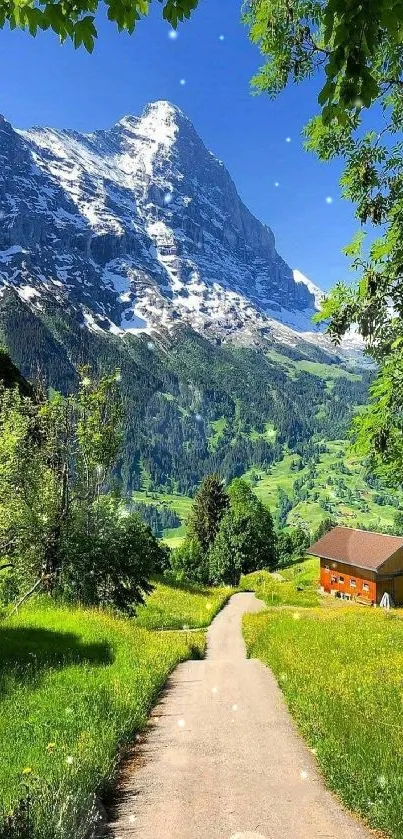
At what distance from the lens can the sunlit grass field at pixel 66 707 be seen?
6.18 meters

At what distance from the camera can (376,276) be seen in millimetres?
11703

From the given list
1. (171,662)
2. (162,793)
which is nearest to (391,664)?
(171,662)

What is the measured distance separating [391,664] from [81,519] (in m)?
15.0

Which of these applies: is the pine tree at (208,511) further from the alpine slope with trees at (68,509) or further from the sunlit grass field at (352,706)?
the sunlit grass field at (352,706)

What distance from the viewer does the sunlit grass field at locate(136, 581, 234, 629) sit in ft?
103

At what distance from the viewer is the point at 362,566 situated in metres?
78.9

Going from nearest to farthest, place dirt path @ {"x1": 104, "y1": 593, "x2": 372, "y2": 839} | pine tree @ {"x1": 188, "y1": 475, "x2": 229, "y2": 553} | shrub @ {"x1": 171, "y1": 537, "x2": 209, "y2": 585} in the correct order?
dirt path @ {"x1": 104, "y1": 593, "x2": 372, "y2": 839}
pine tree @ {"x1": 188, "y1": 475, "x2": 229, "y2": 553}
shrub @ {"x1": 171, "y1": 537, "x2": 209, "y2": 585}

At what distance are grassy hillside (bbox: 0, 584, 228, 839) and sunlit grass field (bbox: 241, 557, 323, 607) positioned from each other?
41712mm

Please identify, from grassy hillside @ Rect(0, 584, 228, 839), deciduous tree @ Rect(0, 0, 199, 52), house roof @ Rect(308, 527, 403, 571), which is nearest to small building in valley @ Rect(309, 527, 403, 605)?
house roof @ Rect(308, 527, 403, 571)

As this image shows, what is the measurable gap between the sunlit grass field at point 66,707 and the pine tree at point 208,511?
9432 cm

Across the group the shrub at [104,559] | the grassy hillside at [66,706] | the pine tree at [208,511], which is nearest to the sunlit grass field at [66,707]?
the grassy hillside at [66,706]

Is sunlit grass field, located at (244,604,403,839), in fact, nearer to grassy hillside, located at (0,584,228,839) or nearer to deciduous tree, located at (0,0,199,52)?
grassy hillside, located at (0,584,228,839)

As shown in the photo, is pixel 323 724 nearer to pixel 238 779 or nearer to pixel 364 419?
pixel 238 779

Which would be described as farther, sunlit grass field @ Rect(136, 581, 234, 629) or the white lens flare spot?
sunlit grass field @ Rect(136, 581, 234, 629)
